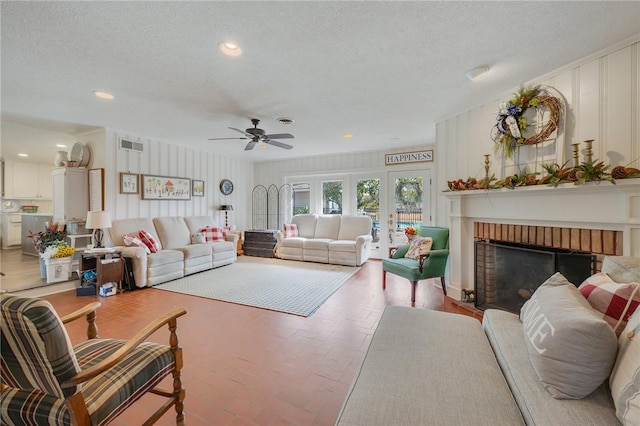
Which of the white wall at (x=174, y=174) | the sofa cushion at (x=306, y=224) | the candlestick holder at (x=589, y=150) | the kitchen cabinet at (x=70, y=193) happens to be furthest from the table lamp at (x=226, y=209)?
the candlestick holder at (x=589, y=150)

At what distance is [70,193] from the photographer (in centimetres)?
432

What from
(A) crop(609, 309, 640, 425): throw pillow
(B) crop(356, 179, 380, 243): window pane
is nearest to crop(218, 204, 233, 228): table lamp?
(B) crop(356, 179, 380, 243): window pane

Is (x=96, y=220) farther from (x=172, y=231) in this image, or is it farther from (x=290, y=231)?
(x=290, y=231)

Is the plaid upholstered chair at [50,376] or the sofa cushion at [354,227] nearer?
the plaid upholstered chair at [50,376]

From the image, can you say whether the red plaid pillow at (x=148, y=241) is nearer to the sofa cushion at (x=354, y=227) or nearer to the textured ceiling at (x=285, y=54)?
the textured ceiling at (x=285, y=54)

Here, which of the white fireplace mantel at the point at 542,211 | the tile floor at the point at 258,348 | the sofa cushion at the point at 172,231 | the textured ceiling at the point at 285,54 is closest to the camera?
the tile floor at the point at 258,348

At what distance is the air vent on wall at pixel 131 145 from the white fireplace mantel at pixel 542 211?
5.12 m

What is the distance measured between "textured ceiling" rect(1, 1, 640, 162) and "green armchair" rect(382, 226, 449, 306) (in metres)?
1.70

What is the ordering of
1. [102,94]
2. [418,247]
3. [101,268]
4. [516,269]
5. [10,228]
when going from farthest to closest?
1. [10,228]
2. [418,247]
3. [101,268]
4. [102,94]
5. [516,269]

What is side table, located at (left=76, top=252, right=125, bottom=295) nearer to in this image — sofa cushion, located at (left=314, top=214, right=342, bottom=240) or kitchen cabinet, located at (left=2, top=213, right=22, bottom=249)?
sofa cushion, located at (left=314, top=214, right=342, bottom=240)

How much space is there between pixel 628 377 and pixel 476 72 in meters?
2.49

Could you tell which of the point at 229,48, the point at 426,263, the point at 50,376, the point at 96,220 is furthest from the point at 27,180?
the point at 426,263

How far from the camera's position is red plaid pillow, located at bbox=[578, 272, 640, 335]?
1.12m

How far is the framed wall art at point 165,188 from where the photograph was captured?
4.90 metres
